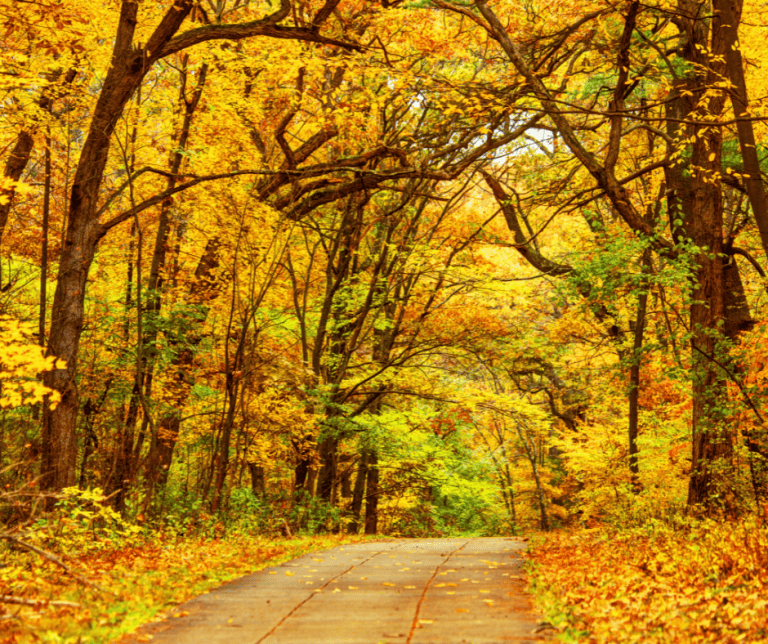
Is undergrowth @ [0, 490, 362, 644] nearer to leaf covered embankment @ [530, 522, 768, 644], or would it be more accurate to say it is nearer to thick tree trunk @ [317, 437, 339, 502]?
leaf covered embankment @ [530, 522, 768, 644]

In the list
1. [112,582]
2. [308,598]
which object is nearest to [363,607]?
[308,598]

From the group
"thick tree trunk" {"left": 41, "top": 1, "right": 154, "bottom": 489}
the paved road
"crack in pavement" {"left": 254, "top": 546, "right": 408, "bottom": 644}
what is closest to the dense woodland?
"thick tree trunk" {"left": 41, "top": 1, "right": 154, "bottom": 489}

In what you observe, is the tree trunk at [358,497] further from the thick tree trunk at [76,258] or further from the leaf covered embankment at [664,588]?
the leaf covered embankment at [664,588]

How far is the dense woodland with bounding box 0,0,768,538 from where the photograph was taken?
9.82 metres

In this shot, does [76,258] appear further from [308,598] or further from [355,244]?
[355,244]

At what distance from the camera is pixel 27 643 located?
436cm

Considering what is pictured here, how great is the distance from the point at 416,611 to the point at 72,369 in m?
6.49

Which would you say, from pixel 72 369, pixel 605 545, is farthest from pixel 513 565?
pixel 72 369

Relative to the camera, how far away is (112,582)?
6.45m

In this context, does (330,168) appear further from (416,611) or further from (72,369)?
(416,611)

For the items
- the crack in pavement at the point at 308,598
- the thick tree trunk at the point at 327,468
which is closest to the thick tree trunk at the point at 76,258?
the crack in pavement at the point at 308,598

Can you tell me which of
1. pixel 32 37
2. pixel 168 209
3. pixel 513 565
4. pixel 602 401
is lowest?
pixel 513 565

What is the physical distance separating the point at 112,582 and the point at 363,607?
2.43 m

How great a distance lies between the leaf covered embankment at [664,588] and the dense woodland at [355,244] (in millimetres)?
1716
